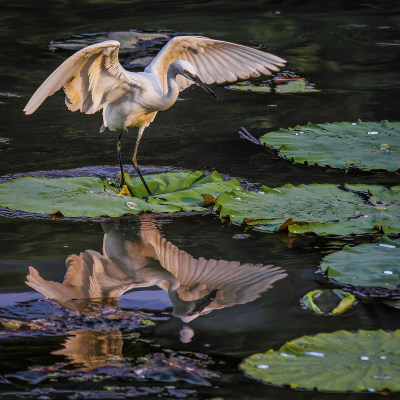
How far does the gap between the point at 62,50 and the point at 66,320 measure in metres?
6.24

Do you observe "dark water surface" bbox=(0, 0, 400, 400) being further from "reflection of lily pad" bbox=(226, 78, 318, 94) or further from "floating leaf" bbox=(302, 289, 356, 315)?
"reflection of lily pad" bbox=(226, 78, 318, 94)

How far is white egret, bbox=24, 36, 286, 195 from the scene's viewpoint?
5121 mm

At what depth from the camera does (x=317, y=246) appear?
14.2 feet

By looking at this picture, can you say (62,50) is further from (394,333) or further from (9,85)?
(394,333)

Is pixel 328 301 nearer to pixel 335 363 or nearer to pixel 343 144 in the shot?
pixel 335 363

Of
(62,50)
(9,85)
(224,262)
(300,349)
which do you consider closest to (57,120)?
(9,85)

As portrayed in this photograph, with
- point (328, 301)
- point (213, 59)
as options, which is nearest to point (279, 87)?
point (213, 59)

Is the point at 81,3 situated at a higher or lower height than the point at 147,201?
higher

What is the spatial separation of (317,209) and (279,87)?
3.56m

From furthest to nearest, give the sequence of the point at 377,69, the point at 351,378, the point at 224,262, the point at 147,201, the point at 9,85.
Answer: the point at 377,69, the point at 9,85, the point at 147,201, the point at 224,262, the point at 351,378

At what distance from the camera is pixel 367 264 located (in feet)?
12.4

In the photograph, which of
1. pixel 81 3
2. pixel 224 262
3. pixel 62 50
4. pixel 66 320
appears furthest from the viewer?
pixel 81 3

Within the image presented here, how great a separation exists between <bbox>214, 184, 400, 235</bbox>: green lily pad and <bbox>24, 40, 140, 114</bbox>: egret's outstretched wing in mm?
1090

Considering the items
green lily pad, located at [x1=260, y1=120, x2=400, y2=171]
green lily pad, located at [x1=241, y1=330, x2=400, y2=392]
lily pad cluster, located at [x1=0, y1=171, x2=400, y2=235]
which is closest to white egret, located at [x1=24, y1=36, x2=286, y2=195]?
lily pad cluster, located at [x1=0, y1=171, x2=400, y2=235]
